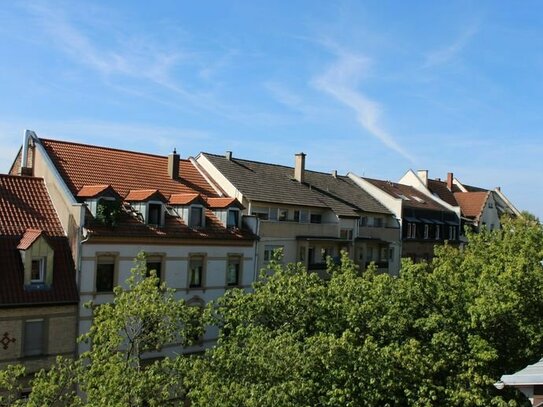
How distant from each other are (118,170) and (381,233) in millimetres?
22030

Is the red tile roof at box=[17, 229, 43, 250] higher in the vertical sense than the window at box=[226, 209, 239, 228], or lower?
lower

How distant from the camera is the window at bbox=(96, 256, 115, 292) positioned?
27.4 metres

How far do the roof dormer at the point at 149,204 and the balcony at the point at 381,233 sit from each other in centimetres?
1839

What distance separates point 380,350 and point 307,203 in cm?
2100

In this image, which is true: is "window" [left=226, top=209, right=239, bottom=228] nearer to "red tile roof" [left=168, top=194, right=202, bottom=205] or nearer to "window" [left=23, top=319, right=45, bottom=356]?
"red tile roof" [left=168, top=194, right=202, bottom=205]

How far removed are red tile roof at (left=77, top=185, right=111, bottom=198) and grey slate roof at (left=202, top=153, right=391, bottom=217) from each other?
9.79m

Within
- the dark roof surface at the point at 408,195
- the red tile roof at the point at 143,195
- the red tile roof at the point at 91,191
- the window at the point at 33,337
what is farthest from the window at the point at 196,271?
the dark roof surface at the point at 408,195

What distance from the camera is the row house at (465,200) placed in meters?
57.7

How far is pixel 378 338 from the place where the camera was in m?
21.8

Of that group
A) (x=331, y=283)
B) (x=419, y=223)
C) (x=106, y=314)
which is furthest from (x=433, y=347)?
(x=419, y=223)

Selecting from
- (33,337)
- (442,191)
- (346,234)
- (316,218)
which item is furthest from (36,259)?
(442,191)

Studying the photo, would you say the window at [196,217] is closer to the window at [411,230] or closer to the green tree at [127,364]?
the green tree at [127,364]

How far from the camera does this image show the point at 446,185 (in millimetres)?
65062

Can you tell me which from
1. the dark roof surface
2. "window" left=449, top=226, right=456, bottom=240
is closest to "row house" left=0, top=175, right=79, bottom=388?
the dark roof surface
